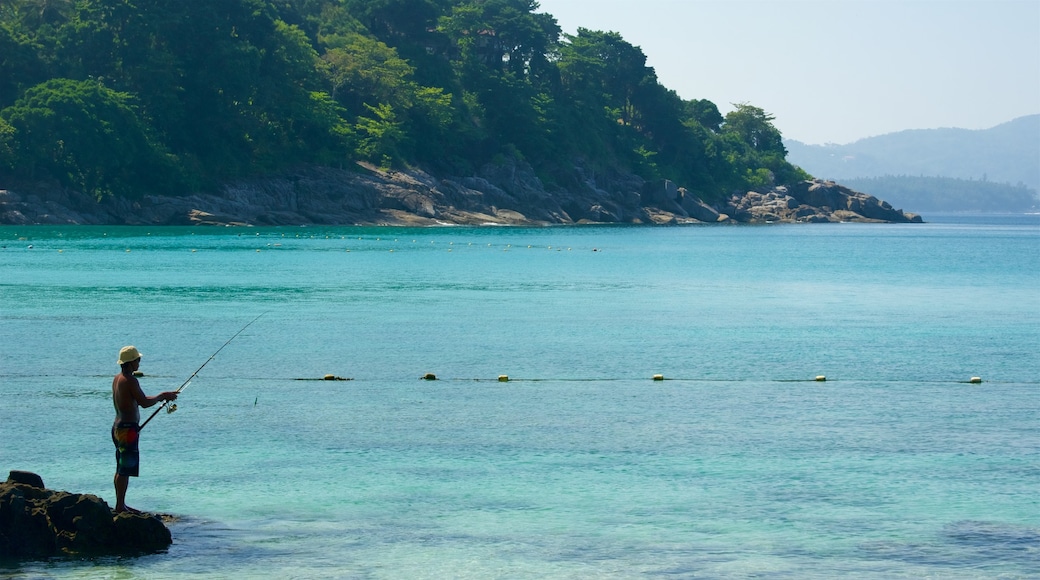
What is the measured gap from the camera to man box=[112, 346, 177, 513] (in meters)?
14.2

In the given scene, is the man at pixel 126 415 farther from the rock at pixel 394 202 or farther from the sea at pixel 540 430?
the rock at pixel 394 202

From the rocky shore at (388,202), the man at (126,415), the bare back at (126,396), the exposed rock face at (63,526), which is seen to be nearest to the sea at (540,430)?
the exposed rock face at (63,526)

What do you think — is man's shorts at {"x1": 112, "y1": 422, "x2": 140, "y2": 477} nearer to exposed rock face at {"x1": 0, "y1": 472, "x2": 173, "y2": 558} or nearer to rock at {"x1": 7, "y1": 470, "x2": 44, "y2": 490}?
exposed rock face at {"x1": 0, "y1": 472, "x2": 173, "y2": 558}

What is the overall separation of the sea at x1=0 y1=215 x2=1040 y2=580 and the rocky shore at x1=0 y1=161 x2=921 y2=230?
59548 mm

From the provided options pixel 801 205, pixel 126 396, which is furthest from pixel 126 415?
pixel 801 205

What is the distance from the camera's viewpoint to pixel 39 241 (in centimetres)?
8025

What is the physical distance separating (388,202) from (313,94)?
13639mm

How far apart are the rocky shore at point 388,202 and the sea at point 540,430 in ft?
195

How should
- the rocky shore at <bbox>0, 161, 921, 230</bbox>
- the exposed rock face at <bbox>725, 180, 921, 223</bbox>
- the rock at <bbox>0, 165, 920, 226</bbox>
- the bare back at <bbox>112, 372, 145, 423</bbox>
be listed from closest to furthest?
1. the bare back at <bbox>112, 372, 145, 423</bbox>
2. the rocky shore at <bbox>0, 161, 921, 230</bbox>
3. the rock at <bbox>0, 165, 920, 226</bbox>
4. the exposed rock face at <bbox>725, 180, 921, 223</bbox>

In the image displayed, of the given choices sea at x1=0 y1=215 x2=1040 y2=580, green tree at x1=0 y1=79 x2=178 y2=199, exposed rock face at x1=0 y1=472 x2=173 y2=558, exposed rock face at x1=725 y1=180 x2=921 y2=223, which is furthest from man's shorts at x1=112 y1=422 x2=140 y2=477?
exposed rock face at x1=725 y1=180 x2=921 y2=223

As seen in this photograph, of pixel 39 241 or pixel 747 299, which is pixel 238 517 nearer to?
pixel 747 299

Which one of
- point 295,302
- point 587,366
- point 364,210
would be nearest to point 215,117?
point 364,210

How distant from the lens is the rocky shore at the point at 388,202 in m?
107

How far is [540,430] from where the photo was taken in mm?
21344
